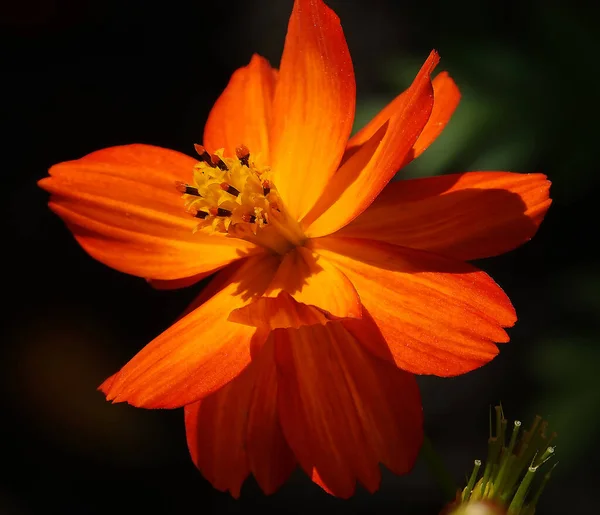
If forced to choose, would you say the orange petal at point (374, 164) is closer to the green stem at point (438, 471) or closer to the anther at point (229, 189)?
the anther at point (229, 189)

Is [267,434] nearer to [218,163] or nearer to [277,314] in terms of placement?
[277,314]

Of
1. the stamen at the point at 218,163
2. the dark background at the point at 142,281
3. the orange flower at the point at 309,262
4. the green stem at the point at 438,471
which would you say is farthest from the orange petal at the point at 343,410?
the dark background at the point at 142,281

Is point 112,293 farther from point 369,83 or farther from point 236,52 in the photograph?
point 369,83

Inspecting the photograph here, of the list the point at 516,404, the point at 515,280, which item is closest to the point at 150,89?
the point at 515,280

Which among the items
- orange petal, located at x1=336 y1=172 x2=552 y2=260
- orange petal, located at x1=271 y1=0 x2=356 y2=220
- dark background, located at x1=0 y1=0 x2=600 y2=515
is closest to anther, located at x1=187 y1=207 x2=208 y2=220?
orange petal, located at x1=271 y1=0 x2=356 y2=220

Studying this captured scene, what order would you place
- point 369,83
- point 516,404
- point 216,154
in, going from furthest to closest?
1. point 369,83
2. point 516,404
3. point 216,154

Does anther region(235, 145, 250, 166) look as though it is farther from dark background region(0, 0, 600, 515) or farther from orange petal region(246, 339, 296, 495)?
dark background region(0, 0, 600, 515)
